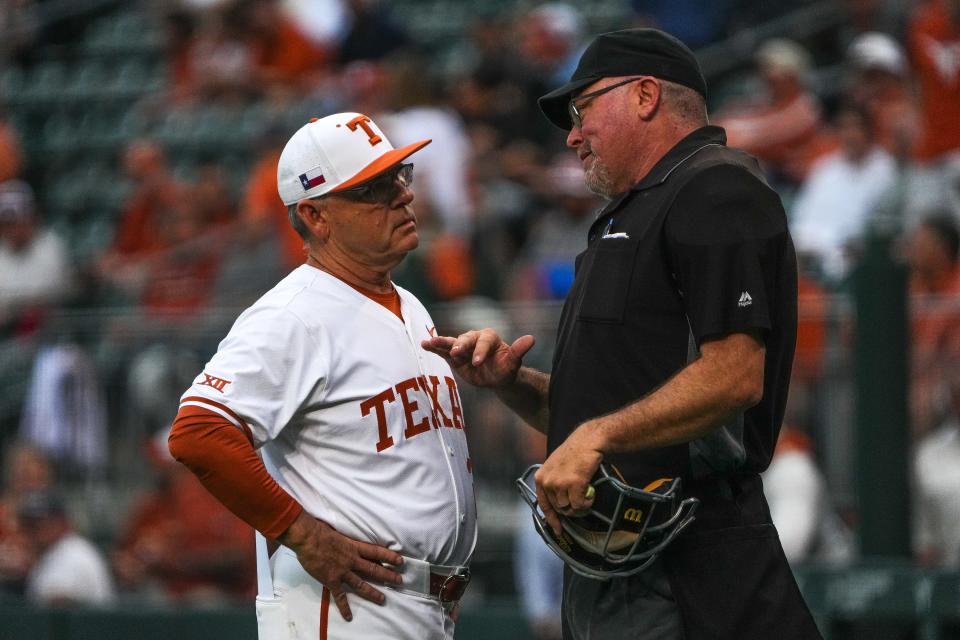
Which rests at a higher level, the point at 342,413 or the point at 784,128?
the point at 784,128

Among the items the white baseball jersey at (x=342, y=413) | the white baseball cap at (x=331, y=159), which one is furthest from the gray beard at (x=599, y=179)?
the white baseball jersey at (x=342, y=413)

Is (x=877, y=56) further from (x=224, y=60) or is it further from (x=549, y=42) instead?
(x=224, y=60)

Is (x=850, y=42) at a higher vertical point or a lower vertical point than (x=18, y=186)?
higher

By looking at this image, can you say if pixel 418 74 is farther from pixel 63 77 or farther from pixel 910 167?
pixel 63 77

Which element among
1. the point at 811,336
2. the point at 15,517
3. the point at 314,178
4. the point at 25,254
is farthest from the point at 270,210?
the point at 314,178

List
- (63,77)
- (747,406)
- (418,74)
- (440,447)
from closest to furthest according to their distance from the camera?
1. (747,406)
2. (440,447)
3. (418,74)
4. (63,77)

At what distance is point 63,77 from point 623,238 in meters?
12.6

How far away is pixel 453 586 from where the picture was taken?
14.1ft

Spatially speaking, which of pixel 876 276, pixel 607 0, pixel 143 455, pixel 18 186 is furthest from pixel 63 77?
pixel 876 276

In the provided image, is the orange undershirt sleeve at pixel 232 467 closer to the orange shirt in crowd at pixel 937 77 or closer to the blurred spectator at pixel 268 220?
the blurred spectator at pixel 268 220

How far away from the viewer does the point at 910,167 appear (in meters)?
8.41

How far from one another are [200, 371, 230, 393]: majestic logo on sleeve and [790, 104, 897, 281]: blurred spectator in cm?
487

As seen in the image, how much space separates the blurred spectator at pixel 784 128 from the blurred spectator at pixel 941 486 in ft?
8.96

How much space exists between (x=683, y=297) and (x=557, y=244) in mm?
5191
